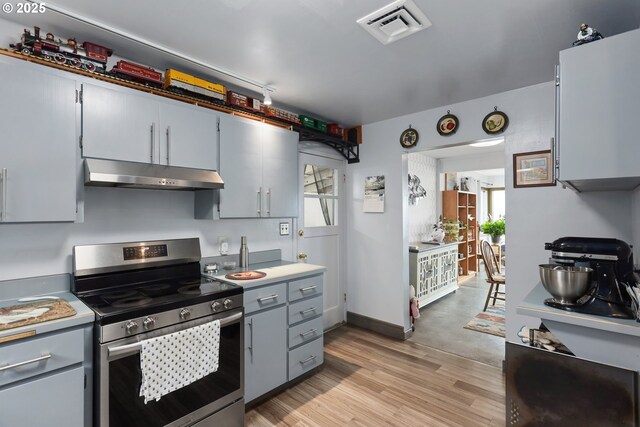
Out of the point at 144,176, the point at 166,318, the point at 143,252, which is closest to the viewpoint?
the point at 166,318

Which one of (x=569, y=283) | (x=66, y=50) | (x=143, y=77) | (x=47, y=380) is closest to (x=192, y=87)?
(x=143, y=77)

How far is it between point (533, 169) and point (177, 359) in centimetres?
299

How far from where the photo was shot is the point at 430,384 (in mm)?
2568

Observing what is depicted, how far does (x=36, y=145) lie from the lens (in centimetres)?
160

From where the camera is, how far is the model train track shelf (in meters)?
1.66

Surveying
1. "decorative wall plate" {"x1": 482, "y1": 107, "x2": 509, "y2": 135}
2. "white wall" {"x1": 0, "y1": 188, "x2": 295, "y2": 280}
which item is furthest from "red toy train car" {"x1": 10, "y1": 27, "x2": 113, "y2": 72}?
"decorative wall plate" {"x1": 482, "y1": 107, "x2": 509, "y2": 135}

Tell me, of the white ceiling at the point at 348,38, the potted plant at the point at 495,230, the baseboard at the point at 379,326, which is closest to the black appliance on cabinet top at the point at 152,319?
the white ceiling at the point at 348,38

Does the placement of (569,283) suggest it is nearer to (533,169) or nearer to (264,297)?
(533,169)

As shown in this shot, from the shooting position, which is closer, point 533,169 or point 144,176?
point 144,176

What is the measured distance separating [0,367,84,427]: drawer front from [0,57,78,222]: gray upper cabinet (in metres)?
0.80

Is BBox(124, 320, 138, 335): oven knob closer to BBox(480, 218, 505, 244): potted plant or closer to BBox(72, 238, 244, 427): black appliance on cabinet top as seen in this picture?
BBox(72, 238, 244, 427): black appliance on cabinet top

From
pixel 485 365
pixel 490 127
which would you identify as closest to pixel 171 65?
pixel 490 127

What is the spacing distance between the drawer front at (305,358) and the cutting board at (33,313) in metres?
1.56

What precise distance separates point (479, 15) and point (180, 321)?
93.7 inches
